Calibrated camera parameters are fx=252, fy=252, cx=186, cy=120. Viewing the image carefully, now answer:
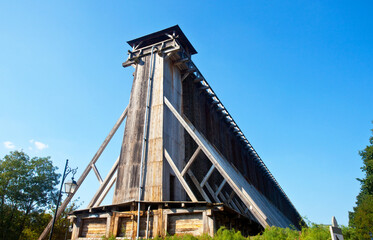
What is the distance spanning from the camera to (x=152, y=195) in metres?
12.0

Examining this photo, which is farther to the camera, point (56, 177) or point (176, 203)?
point (56, 177)

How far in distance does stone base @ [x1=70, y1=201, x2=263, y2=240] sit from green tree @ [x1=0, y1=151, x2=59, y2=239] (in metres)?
19.1

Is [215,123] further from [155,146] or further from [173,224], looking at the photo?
[173,224]

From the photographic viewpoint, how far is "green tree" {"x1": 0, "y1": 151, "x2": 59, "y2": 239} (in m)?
25.4

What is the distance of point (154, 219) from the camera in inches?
413

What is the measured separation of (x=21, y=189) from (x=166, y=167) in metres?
22.5

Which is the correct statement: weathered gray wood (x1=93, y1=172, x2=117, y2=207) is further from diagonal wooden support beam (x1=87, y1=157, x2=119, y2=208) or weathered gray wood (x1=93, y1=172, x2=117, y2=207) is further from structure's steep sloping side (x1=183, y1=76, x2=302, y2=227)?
structure's steep sloping side (x1=183, y1=76, x2=302, y2=227)

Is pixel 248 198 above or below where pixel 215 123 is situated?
below

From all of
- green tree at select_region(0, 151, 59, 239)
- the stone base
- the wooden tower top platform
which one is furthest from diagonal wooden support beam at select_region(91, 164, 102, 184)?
green tree at select_region(0, 151, 59, 239)

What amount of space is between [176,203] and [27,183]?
80.7 feet

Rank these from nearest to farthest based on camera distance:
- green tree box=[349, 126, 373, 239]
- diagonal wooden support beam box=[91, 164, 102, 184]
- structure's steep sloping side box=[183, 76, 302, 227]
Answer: diagonal wooden support beam box=[91, 164, 102, 184]
structure's steep sloping side box=[183, 76, 302, 227]
green tree box=[349, 126, 373, 239]

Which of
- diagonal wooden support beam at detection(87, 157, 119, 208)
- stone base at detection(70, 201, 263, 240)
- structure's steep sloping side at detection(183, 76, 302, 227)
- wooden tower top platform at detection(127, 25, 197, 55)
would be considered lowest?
stone base at detection(70, 201, 263, 240)

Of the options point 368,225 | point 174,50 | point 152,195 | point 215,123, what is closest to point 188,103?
point 174,50

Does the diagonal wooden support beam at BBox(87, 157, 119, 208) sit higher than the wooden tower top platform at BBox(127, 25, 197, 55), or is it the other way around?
the wooden tower top platform at BBox(127, 25, 197, 55)
